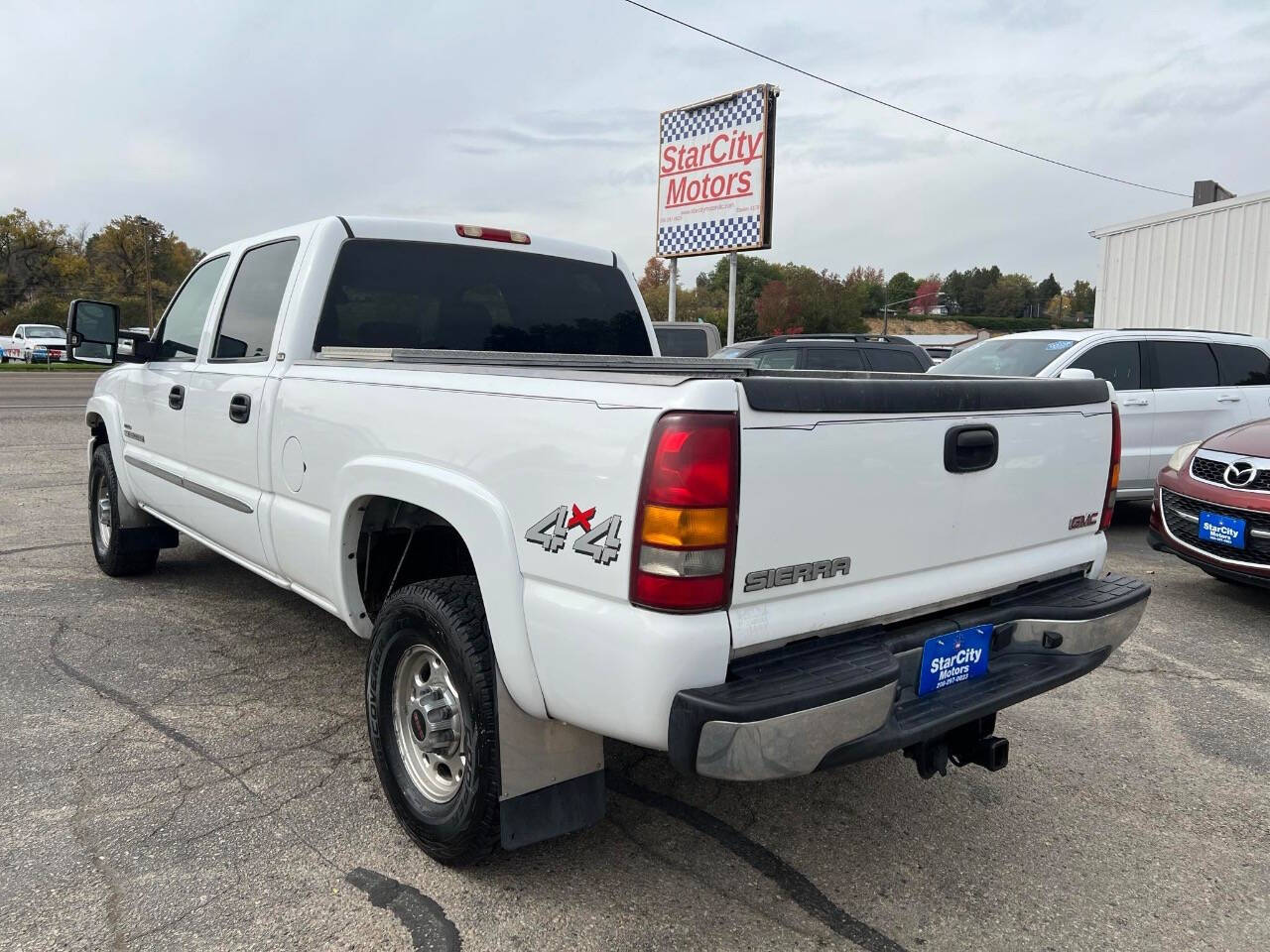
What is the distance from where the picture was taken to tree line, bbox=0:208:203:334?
5597cm

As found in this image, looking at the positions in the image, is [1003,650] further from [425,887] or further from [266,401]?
[266,401]

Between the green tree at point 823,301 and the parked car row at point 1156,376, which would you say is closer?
the parked car row at point 1156,376

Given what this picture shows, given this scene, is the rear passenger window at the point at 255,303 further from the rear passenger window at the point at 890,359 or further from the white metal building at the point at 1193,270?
the white metal building at the point at 1193,270

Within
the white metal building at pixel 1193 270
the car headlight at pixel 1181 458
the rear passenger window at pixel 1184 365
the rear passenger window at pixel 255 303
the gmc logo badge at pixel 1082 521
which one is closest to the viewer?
the gmc logo badge at pixel 1082 521

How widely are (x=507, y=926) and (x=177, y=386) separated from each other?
123 inches

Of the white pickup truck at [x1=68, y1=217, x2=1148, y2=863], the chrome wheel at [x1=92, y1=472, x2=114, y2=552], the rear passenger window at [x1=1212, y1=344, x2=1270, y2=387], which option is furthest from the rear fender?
the rear passenger window at [x1=1212, y1=344, x2=1270, y2=387]

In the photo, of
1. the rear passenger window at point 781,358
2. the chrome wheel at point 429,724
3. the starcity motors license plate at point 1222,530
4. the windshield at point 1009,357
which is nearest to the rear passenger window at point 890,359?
the rear passenger window at point 781,358

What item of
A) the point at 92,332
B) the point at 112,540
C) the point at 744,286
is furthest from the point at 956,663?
the point at 744,286

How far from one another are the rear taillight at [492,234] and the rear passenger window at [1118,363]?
18.2 feet

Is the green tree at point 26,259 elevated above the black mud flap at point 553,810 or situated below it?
above

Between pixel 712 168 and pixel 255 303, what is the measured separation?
17.4 meters

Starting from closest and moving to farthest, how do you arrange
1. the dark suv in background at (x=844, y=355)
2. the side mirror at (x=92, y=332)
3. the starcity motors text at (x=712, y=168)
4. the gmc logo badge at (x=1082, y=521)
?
the gmc logo badge at (x=1082, y=521)
the side mirror at (x=92, y=332)
the dark suv in background at (x=844, y=355)
the starcity motors text at (x=712, y=168)

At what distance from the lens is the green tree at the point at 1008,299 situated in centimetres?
12019

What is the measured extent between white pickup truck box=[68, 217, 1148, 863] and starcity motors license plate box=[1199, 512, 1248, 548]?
8.73 ft
